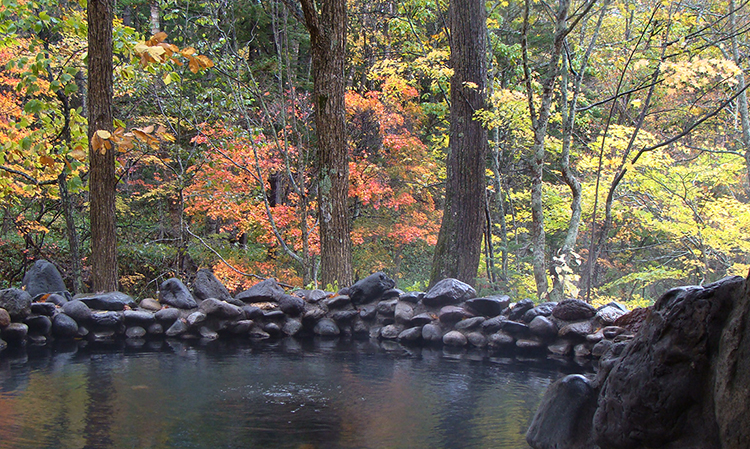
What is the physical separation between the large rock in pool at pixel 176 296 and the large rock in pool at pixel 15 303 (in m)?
1.30

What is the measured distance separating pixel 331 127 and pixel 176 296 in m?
2.73

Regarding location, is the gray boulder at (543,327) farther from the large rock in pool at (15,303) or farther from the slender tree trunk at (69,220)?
the slender tree trunk at (69,220)

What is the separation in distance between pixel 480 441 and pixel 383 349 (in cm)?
254

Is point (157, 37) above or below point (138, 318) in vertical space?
above

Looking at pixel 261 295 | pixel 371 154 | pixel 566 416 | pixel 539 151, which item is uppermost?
pixel 371 154

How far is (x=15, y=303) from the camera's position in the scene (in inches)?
201

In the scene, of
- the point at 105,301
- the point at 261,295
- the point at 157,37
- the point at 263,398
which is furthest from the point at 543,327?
the point at 105,301

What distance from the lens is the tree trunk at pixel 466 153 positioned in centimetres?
702

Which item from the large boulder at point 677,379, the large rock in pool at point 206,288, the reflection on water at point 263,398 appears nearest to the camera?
the large boulder at point 677,379

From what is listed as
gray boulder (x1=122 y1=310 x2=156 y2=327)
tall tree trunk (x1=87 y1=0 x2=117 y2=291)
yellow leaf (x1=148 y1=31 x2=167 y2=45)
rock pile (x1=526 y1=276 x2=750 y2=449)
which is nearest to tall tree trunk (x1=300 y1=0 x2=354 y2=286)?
gray boulder (x1=122 y1=310 x2=156 y2=327)

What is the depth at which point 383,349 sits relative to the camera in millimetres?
5371

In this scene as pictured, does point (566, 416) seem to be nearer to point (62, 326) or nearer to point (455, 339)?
point (455, 339)

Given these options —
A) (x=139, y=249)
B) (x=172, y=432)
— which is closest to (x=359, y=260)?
(x=139, y=249)

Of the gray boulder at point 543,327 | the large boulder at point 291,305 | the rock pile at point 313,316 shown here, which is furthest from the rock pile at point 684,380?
the large boulder at point 291,305
